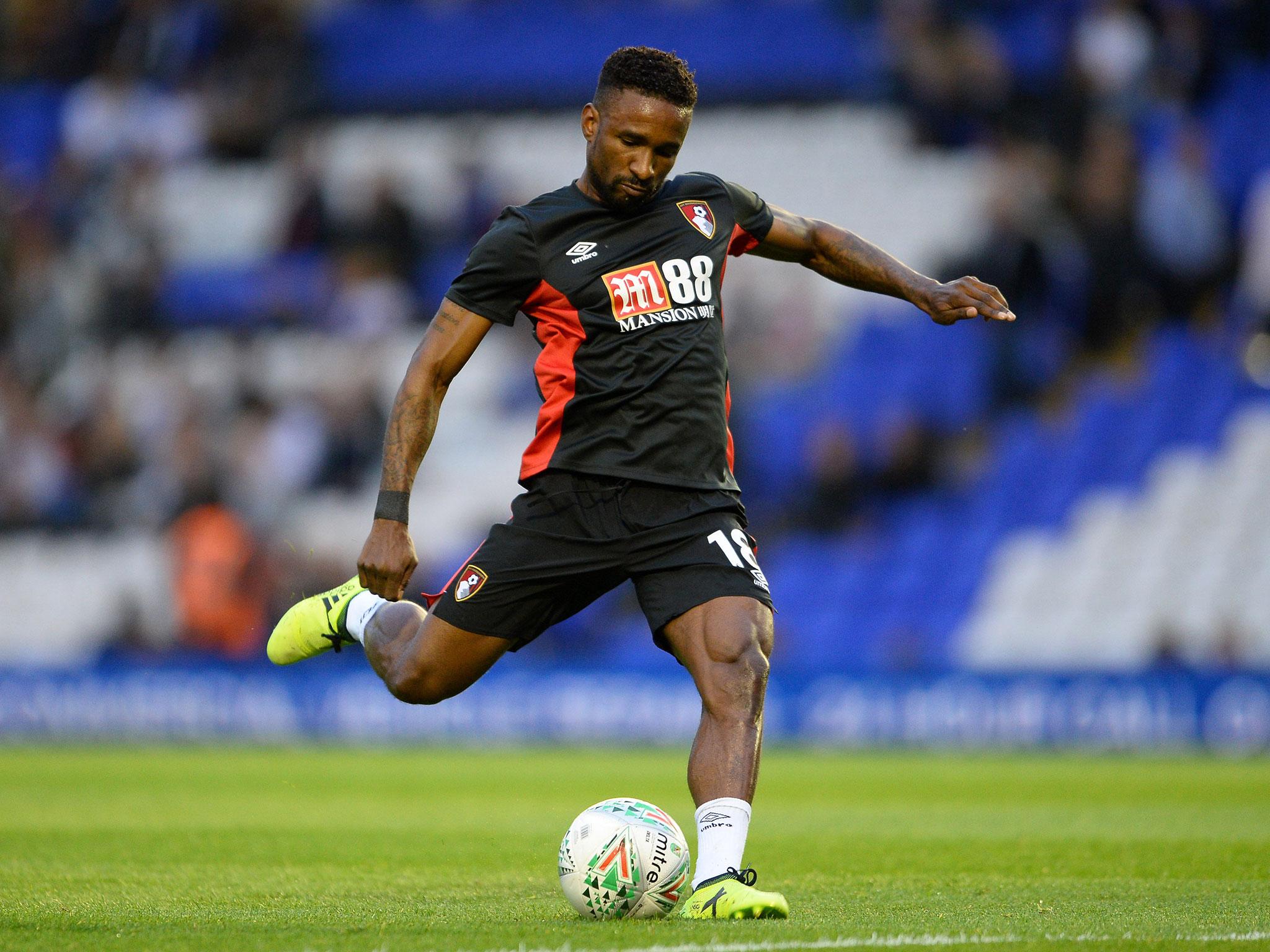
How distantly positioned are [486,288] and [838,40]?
16263mm

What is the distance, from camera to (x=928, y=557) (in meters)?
16.9

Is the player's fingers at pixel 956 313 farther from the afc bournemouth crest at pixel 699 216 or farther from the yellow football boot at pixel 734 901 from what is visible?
the yellow football boot at pixel 734 901

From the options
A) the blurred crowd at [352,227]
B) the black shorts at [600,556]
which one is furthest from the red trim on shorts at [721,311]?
the blurred crowd at [352,227]

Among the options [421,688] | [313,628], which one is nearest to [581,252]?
[421,688]

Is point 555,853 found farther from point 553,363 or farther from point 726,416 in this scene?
point 553,363

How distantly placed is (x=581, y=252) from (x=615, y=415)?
52 centimetres

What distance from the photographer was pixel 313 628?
249 inches

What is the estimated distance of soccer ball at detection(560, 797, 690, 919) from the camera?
4812 mm

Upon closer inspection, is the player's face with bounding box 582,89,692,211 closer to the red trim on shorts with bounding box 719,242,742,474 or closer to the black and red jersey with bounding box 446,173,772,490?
the black and red jersey with bounding box 446,173,772,490

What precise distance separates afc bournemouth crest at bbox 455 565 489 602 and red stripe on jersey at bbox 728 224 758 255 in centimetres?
135

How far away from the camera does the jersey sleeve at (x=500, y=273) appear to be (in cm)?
519

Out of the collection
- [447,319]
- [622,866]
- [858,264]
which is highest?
[858,264]

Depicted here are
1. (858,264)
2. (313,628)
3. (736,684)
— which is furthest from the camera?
(313,628)

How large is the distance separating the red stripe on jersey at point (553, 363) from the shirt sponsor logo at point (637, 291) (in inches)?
5.2
